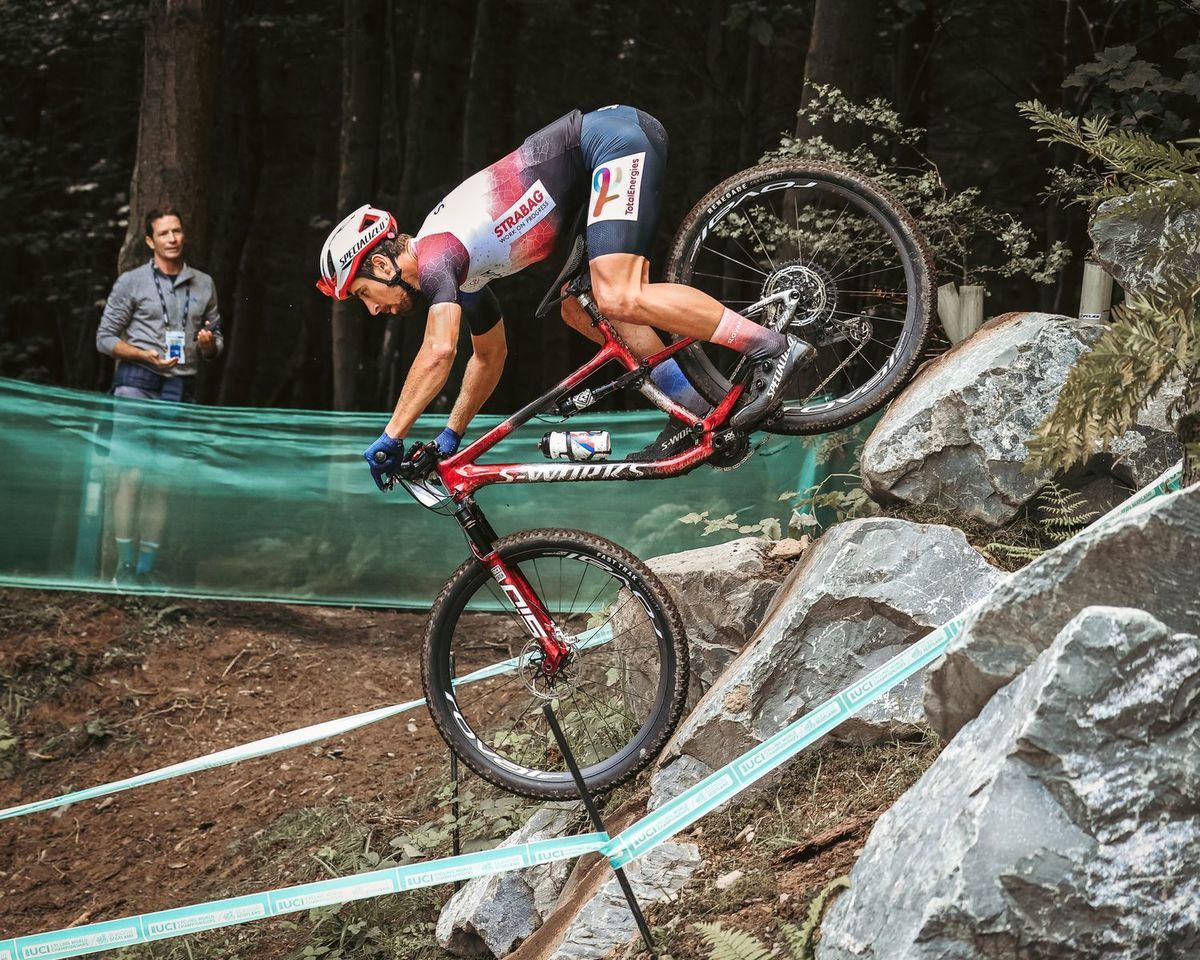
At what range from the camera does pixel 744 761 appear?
4.05 m

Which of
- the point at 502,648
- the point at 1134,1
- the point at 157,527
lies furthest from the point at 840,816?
the point at 1134,1

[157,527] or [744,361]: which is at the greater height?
[744,361]

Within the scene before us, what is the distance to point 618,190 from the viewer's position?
15.9 feet

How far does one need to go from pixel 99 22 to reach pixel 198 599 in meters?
10.9

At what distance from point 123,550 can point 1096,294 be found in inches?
222

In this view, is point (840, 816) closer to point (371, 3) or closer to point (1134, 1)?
point (1134, 1)

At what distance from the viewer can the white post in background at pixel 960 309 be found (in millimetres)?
5758

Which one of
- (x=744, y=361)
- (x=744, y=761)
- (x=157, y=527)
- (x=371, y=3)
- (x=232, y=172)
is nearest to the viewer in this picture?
(x=744, y=761)

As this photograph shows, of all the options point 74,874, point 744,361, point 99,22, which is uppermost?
point 99,22

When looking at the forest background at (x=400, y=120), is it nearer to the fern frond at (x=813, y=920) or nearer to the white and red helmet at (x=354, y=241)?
the white and red helmet at (x=354, y=241)

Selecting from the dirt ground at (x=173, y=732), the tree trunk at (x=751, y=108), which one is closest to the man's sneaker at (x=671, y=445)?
the dirt ground at (x=173, y=732)

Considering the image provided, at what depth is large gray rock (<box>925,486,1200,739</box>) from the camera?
3117 mm

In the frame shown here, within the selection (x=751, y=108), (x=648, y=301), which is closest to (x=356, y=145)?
(x=751, y=108)

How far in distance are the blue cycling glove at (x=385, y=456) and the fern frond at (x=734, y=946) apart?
2.13 meters
